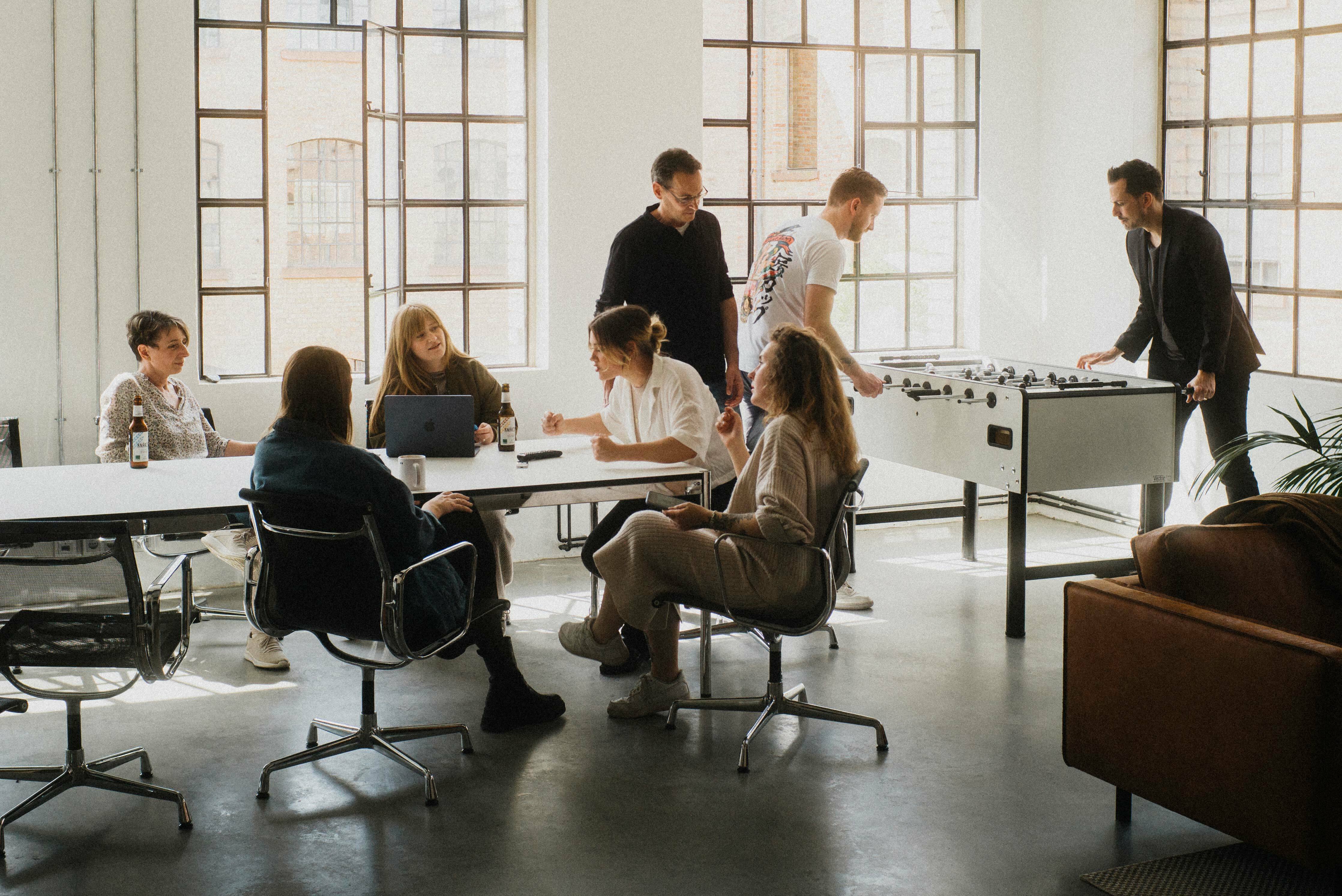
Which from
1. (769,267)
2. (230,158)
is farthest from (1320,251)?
(230,158)

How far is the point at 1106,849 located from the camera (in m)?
3.25

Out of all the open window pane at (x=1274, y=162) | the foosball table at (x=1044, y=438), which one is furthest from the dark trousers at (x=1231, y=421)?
the open window pane at (x=1274, y=162)

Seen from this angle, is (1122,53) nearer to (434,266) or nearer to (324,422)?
(434,266)

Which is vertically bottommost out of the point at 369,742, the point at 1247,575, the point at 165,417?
the point at 369,742

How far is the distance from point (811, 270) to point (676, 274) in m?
0.51

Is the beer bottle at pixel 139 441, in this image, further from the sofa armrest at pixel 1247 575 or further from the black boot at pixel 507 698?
the sofa armrest at pixel 1247 575

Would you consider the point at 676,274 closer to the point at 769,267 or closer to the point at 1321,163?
the point at 769,267

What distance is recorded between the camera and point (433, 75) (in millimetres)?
6195

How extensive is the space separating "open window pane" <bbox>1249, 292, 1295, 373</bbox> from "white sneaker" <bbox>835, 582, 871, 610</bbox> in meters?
2.16

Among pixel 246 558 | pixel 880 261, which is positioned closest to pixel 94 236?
pixel 246 558

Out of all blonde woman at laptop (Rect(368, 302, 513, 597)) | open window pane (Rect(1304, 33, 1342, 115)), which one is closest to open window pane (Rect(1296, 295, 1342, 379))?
open window pane (Rect(1304, 33, 1342, 115))

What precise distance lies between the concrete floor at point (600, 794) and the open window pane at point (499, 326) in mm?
1833

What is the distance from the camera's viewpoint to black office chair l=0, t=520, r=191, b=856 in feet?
10.1

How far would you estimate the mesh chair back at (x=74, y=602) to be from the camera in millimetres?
→ 3078
